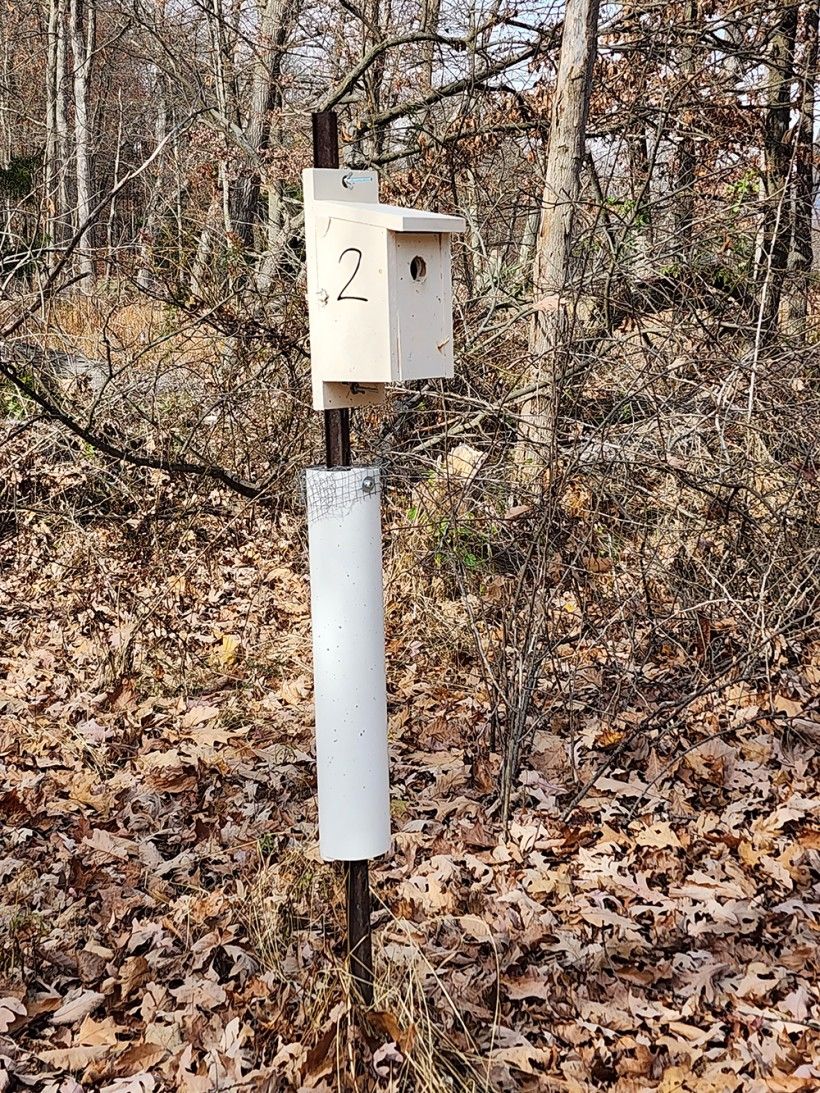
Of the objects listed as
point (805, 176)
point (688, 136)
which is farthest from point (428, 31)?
point (805, 176)

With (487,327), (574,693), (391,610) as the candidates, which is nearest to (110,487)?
(391,610)

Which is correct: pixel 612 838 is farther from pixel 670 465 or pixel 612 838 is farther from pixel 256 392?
pixel 256 392

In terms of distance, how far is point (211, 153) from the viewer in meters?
9.09

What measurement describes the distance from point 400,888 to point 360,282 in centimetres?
194

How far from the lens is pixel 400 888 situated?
357 cm

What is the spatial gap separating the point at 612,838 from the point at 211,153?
23.1ft

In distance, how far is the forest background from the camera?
118 inches

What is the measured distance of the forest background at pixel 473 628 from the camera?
300 centimetres

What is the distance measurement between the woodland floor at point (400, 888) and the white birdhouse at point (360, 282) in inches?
58.5

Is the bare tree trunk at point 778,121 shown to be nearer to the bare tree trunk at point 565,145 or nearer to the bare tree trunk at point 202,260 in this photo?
the bare tree trunk at point 565,145

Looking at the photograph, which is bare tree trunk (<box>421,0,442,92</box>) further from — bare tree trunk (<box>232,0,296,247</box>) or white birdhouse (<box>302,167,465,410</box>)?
white birdhouse (<box>302,167,465,410</box>)

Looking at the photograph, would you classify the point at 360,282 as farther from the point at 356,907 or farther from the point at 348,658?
the point at 356,907

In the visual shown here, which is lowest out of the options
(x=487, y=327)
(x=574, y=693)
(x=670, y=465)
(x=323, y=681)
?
(x=574, y=693)

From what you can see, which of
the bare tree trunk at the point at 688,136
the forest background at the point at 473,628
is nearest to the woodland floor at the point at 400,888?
the forest background at the point at 473,628
